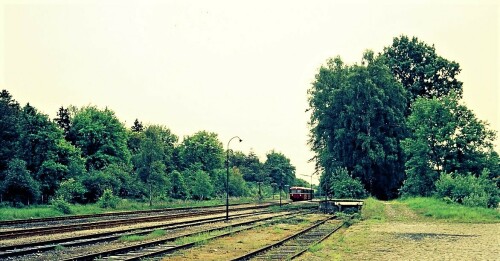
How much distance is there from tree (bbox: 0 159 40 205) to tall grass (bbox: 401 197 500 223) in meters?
34.7

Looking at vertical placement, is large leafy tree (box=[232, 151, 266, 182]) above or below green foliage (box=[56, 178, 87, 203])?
above

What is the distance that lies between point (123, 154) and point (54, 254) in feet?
200

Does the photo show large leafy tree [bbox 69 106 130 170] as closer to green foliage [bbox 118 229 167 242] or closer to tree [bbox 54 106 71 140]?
tree [bbox 54 106 71 140]

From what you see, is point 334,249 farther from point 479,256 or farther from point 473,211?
point 473,211

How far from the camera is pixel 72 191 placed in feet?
164

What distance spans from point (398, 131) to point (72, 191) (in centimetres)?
3866

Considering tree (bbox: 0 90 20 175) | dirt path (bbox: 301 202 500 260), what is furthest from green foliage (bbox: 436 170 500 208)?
tree (bbox: 0 90 20 175)

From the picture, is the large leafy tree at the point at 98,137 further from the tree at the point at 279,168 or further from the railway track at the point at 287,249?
the tree at the point at 279,168

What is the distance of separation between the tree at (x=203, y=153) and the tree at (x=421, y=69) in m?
43.2

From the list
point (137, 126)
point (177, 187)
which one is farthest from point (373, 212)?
point (137, 126)

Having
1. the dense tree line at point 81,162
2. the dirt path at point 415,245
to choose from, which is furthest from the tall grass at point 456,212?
the dense tree line at point 81,162

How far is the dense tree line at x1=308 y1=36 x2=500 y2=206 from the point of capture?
50031 millimetres

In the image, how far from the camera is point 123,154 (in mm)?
76562

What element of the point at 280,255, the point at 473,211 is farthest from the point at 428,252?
the point at 473,211
